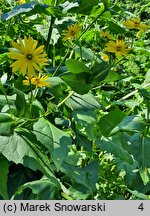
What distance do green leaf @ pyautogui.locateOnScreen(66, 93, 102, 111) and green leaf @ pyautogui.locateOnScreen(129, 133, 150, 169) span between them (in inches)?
4.5

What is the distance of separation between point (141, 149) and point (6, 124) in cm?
30

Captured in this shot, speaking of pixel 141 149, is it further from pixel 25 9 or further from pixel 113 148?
pixel 25 9

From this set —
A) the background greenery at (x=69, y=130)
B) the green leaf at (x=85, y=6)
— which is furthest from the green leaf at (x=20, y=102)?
the green leaf at (x=85, y=6)

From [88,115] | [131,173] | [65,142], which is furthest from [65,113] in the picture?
[131,173]

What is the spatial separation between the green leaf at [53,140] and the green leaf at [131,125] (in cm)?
11

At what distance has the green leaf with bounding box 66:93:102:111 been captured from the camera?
1039 mm

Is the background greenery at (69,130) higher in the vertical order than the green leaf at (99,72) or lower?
lower

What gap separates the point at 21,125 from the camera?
97 cm

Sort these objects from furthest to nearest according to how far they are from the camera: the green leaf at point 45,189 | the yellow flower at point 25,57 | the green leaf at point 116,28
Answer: the green leaf at point 116,28 < the green leaf at point 45,189 < the yellow flower at point 25,57

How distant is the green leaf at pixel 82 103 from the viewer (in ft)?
3.41

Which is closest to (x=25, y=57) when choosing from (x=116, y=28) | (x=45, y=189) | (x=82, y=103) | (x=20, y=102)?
(x=20, y=102)

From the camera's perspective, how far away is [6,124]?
3.03ft

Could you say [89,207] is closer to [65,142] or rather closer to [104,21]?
[65,142]

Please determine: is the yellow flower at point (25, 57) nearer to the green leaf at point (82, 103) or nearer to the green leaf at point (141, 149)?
the green leaf at point (82, 103)
